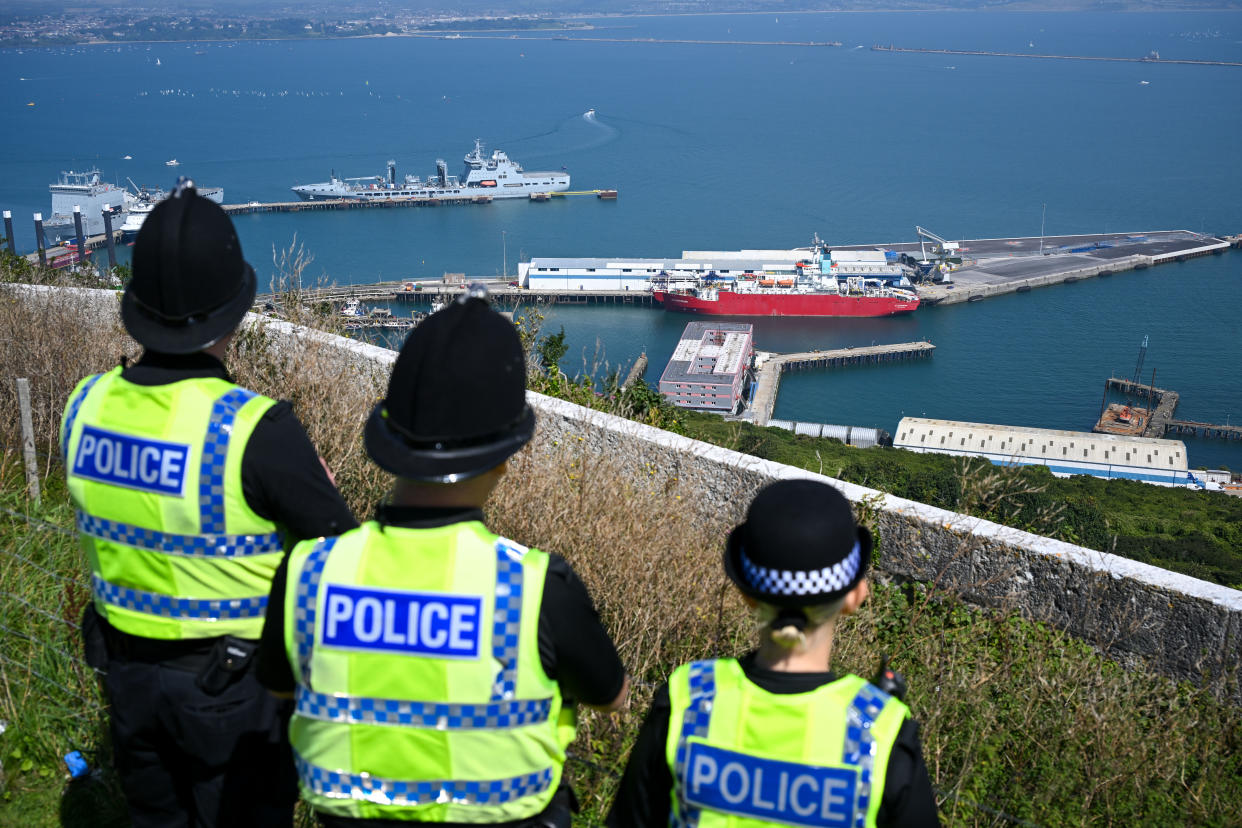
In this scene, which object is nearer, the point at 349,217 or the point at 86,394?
the point at 86,394

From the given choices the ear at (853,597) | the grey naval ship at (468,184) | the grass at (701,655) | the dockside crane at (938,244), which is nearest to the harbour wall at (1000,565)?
the grass at (701,655)

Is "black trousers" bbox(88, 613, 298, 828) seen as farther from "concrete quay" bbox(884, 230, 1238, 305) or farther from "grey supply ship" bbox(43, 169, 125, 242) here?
"grey supply ship" bbox(43, 169, 125, 242)

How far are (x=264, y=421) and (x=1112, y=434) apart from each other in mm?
36543

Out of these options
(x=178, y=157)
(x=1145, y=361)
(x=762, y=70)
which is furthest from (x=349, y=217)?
(x=762, y=70)

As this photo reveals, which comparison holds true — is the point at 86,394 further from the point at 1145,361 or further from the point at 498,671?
the point at 1145,361

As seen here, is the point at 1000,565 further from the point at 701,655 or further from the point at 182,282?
the point at 182,282

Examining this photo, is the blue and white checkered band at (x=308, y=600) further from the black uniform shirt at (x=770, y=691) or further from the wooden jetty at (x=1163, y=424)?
the wooden jetty at (x=1163, y=424)

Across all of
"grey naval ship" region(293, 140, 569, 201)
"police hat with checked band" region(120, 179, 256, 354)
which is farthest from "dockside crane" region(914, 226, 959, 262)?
"police hat with checked band" region(120, 179, 256, 354)

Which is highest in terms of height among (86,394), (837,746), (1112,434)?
(86,394)

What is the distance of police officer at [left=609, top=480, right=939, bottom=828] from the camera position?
59.2 inches

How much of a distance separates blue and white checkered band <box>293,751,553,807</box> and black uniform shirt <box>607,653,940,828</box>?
16 cm

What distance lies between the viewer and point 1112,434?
34.8 m

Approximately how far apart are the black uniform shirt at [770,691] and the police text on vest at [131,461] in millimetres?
930

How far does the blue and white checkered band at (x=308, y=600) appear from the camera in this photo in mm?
1606
